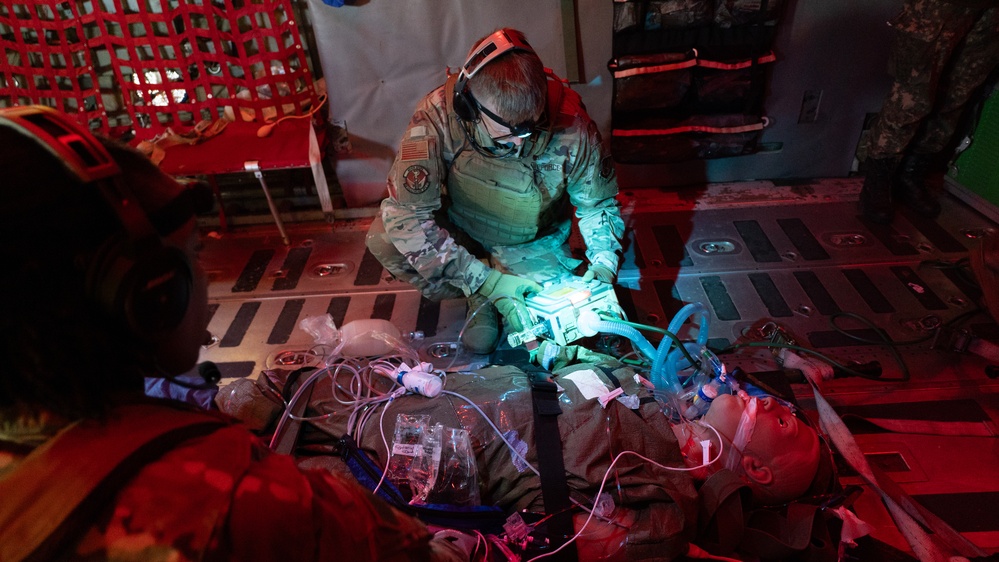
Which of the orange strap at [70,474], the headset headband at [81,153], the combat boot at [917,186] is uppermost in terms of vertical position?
the headset headband at [81,153]

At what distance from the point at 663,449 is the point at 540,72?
4.75 feet

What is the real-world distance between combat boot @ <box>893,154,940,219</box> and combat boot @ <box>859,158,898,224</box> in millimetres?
182

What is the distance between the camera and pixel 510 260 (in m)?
2.80

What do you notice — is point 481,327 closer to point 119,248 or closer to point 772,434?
point 772,434

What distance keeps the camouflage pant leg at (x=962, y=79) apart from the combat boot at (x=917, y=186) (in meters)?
0.07

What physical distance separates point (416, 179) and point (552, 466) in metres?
1.42

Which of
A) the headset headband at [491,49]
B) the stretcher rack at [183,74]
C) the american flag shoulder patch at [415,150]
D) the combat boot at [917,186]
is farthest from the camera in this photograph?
the combat boot at [917,186]

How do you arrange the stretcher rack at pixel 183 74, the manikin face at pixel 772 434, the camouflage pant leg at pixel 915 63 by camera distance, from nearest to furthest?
the manikin face at pixel 772 434 < the camouflage pant leg at pixel 915 63 < the stretcher rack at pixel 183 74

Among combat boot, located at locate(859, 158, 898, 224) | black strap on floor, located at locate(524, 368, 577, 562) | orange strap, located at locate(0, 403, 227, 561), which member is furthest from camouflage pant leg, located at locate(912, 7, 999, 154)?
orange strap, located at locate(0, 403, 227, 561)

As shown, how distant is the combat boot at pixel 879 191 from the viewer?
11.3 ft

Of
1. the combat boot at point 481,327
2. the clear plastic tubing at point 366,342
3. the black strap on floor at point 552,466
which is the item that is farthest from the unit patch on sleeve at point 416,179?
the black strap on floor at point 552,466

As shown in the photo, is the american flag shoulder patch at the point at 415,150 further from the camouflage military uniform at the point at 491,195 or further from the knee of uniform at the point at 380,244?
the knee of uniform at the point at 380,244

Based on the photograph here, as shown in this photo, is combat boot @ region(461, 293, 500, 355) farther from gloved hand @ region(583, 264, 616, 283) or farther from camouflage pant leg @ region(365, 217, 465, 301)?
gloved hand @ region(583, 264, 616, 283)

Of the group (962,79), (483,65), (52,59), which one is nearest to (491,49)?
(483,65)
